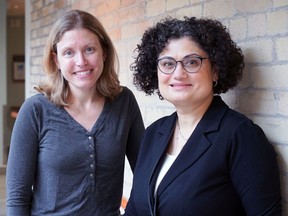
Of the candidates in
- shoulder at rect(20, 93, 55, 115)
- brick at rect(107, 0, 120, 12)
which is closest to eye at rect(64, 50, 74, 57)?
shoulder at rect(20, 93, 55, 115)

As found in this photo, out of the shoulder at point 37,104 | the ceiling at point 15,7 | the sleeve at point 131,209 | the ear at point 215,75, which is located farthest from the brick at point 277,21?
the ceiling at point 15,7

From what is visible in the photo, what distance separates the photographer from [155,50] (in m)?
1.82

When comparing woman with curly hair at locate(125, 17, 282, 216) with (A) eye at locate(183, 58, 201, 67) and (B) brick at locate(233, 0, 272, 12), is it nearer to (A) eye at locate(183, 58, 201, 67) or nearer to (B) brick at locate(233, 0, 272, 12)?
(A) eye at locate(183, 58, 201, 67)

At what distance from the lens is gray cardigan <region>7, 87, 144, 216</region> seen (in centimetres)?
189

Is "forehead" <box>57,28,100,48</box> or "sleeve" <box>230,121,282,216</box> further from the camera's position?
"forehead" <box>57,28,100,48</box>

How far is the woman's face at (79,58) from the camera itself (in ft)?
6.36

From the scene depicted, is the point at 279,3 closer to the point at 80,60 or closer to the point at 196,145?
the point at 196,145

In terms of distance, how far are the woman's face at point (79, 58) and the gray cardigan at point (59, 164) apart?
0.51 feet

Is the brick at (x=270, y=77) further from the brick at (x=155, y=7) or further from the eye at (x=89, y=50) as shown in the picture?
the brick at (x=155, y=7)

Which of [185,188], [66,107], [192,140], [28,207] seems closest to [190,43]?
[192,140]

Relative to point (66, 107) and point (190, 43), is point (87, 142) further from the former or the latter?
point (190, 43)

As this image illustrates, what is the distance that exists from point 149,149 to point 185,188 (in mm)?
348

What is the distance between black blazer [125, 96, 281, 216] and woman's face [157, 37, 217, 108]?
7cm

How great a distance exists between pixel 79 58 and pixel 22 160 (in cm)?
48
